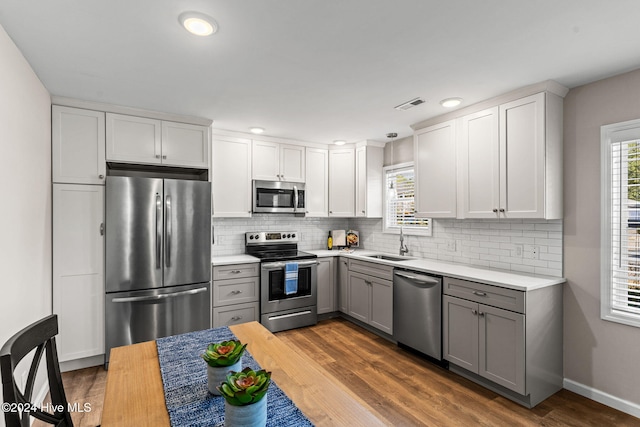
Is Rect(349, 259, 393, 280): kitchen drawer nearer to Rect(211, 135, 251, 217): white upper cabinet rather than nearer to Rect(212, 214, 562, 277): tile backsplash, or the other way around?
Rect(212, 214, 562, 277): tile backsplash

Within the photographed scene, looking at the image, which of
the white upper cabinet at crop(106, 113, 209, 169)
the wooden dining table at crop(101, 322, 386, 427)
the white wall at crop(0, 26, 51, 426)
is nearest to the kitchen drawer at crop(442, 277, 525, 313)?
the wooden dining table at crop(101, 322, 386, 427)

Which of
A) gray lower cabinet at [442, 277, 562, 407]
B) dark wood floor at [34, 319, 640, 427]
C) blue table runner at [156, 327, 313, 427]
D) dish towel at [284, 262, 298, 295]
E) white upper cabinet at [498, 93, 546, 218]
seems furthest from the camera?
dish towel at [284, 262, 298, 295]

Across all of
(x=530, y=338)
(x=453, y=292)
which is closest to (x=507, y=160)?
(x=453, y=292)

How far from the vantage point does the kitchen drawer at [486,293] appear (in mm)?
2436

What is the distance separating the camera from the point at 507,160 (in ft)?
9.10

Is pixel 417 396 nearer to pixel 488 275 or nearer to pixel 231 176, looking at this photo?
pixel 488 275

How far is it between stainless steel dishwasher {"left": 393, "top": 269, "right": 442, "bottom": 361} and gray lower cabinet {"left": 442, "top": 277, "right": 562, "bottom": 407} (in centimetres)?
15

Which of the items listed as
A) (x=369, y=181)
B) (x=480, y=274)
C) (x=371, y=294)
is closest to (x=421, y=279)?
(x=480, y=274)

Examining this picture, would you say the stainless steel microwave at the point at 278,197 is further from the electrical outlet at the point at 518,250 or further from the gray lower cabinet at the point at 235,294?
the electrical outlet at the point at 518,250

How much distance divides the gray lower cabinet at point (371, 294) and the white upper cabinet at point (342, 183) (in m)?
0.83

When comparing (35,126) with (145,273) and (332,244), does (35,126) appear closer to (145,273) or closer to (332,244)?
(145,273)

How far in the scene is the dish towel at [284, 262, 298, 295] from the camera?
3.99 meters

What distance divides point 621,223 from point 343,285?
2.91 m

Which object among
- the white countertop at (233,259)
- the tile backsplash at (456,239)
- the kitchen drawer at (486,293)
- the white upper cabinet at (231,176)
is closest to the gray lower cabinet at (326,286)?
the tile backsplash at (456,239)
